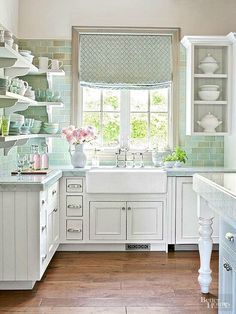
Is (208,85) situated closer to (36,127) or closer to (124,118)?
(124,118)

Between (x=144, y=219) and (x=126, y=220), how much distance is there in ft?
0.62

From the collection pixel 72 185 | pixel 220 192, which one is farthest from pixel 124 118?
pixel 220 192

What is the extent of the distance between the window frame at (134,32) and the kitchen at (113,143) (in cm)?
2

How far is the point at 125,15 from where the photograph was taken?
214 inches

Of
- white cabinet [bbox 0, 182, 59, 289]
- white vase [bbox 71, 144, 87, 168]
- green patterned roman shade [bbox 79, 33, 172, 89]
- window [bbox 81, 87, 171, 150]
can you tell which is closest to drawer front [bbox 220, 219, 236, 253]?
white cabinet [bbox 0, 182, 59, 289]

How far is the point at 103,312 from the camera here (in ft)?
10.8

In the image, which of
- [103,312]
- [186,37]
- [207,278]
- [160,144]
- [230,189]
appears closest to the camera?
[230,189]

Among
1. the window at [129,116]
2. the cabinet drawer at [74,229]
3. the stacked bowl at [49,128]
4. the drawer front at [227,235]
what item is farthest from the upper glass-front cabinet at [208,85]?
the drawer front at [227,235]

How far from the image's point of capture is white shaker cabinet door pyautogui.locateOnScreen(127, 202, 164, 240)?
16.2 feet

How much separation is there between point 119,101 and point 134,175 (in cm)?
113

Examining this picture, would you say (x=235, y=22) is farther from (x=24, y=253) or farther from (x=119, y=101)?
(x=24, y=253)

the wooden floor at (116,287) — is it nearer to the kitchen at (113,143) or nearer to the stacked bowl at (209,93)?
the kitchen at (113,143)

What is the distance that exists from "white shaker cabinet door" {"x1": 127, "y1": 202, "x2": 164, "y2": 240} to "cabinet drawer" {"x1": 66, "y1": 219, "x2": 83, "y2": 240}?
1.65 ft

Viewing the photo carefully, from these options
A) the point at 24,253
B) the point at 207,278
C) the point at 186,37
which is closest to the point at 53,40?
the point at 186,37
